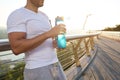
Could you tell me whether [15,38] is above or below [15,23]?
below

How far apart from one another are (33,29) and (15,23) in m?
0.17

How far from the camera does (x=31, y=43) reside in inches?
82.0

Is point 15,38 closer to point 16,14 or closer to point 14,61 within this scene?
point 16,14

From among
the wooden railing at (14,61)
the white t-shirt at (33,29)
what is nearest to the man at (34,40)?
the white t-shirt at (33,29)

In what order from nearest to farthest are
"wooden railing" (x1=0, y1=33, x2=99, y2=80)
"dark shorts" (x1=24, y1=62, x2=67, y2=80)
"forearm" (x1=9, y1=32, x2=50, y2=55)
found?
"forearm" (x1=9, y1=32, x2=50, y2=55) → "dark shorts" (x1=24, y1=62, x2=67, y2=80) → "wooden railing" (x1=0, y1=33, x2=99, y2=80)

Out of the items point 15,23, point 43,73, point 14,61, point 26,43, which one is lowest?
point 14,61

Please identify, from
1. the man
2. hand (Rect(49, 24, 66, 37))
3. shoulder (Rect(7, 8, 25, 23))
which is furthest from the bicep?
hand (Rect(49, 24, 66, 37))

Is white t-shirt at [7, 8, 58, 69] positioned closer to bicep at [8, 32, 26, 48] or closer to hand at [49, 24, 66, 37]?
bicep at [8, 32, 26, 48]

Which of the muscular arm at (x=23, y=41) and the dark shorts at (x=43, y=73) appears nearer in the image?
the muscular arm at (x=23, y=41)

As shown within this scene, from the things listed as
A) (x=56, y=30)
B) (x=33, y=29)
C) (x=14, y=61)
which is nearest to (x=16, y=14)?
(x=33, y=29)

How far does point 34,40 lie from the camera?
209cm

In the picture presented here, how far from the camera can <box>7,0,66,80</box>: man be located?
2092 millimetres

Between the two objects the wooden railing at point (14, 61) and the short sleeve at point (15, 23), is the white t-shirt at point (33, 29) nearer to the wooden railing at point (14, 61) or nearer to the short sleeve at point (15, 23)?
the short sleeve at point (15, 23)

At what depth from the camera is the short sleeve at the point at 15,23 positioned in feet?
6.88
